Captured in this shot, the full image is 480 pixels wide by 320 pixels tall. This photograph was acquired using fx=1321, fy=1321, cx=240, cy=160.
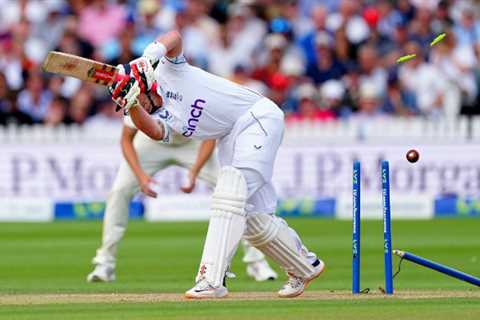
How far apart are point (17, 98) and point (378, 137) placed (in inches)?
181

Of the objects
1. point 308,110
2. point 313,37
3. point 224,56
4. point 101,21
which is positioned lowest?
point 308,110

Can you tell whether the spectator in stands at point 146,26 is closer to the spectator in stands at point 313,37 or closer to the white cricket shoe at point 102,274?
the spectator in stands at point 313,37

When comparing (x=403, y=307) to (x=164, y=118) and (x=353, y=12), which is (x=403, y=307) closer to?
(x=164, y=118)

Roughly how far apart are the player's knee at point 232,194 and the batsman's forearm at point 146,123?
448mm

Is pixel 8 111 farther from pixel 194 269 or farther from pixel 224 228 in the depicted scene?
pixel 224 228

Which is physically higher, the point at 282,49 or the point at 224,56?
the point at 282,49

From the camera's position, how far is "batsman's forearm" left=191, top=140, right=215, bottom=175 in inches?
360

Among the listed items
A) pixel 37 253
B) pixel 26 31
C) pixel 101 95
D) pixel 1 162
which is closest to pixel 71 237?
pixel 37 253

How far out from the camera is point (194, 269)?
991 centimetres

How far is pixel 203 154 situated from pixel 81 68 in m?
2.51

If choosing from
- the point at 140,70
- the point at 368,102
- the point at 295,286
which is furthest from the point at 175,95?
the point at 368,102

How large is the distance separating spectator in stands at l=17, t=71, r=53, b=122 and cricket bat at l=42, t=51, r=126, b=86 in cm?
1000

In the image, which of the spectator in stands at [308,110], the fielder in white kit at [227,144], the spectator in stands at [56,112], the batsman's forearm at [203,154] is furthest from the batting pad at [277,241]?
the spectator in stands at [56,112]

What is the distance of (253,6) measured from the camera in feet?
58.7
